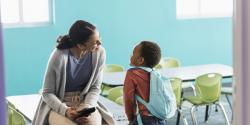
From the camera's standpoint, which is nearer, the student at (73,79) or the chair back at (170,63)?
the student at (73,79)

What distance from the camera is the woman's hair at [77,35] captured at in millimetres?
2736

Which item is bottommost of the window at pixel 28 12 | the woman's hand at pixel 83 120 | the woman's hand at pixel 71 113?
the woman's hand at pixel 83 120

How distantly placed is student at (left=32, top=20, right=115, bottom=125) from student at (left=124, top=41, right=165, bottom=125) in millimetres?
266

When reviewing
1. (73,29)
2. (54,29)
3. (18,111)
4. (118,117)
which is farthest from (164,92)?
(54,29)

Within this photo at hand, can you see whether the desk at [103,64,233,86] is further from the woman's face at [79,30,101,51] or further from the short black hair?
the woman's face at [79,30,101,51]

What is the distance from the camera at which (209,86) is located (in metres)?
4.94

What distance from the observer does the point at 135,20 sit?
23.1 ft

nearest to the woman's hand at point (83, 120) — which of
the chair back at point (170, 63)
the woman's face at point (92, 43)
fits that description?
the woman's face at point (92, 43)

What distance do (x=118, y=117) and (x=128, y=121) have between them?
107mm

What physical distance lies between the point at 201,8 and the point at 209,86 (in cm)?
287

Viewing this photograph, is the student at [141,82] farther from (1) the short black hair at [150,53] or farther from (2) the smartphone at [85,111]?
(2) the smartphone at [85,111]

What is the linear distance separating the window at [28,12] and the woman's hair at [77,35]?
12.5 feet

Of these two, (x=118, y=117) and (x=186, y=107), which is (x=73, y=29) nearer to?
(x=118, y=117)

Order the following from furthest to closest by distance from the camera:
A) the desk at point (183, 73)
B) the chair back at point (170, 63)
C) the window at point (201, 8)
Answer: the window at point (201, 8) → the chair back at point (170, 63) → the desk at point (183, 73)
